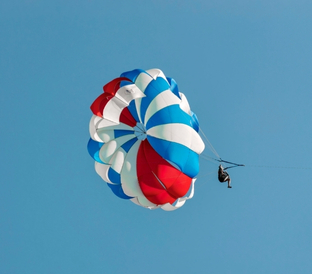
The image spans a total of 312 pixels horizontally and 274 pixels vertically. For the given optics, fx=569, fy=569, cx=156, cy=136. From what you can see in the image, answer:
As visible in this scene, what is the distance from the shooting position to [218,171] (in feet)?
72.2

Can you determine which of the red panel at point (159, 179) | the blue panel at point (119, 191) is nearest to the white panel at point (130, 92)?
the red panel at point (159, 179)

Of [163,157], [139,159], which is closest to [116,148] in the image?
[139,159]

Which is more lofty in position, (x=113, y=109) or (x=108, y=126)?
(x=113, y=109)

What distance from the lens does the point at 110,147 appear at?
72.3 ft

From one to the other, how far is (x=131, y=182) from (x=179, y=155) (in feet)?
7.84

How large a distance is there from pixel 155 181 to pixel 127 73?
4.17m

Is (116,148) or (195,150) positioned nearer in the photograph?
(195,150)

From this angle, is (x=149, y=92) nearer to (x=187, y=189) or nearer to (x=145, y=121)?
(x=145, y=121)

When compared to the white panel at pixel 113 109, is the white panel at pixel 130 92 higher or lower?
higher

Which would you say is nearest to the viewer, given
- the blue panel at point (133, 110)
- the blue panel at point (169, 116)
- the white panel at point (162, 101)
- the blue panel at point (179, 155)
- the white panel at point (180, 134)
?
the blue panel at point (179, 155)

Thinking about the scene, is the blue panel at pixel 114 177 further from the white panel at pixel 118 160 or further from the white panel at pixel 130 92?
the white panel at pixel 130 92

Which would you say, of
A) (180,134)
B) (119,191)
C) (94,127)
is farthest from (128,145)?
(180,134)

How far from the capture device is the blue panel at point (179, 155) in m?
20.2

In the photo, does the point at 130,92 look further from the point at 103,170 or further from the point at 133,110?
the point at 103,170
